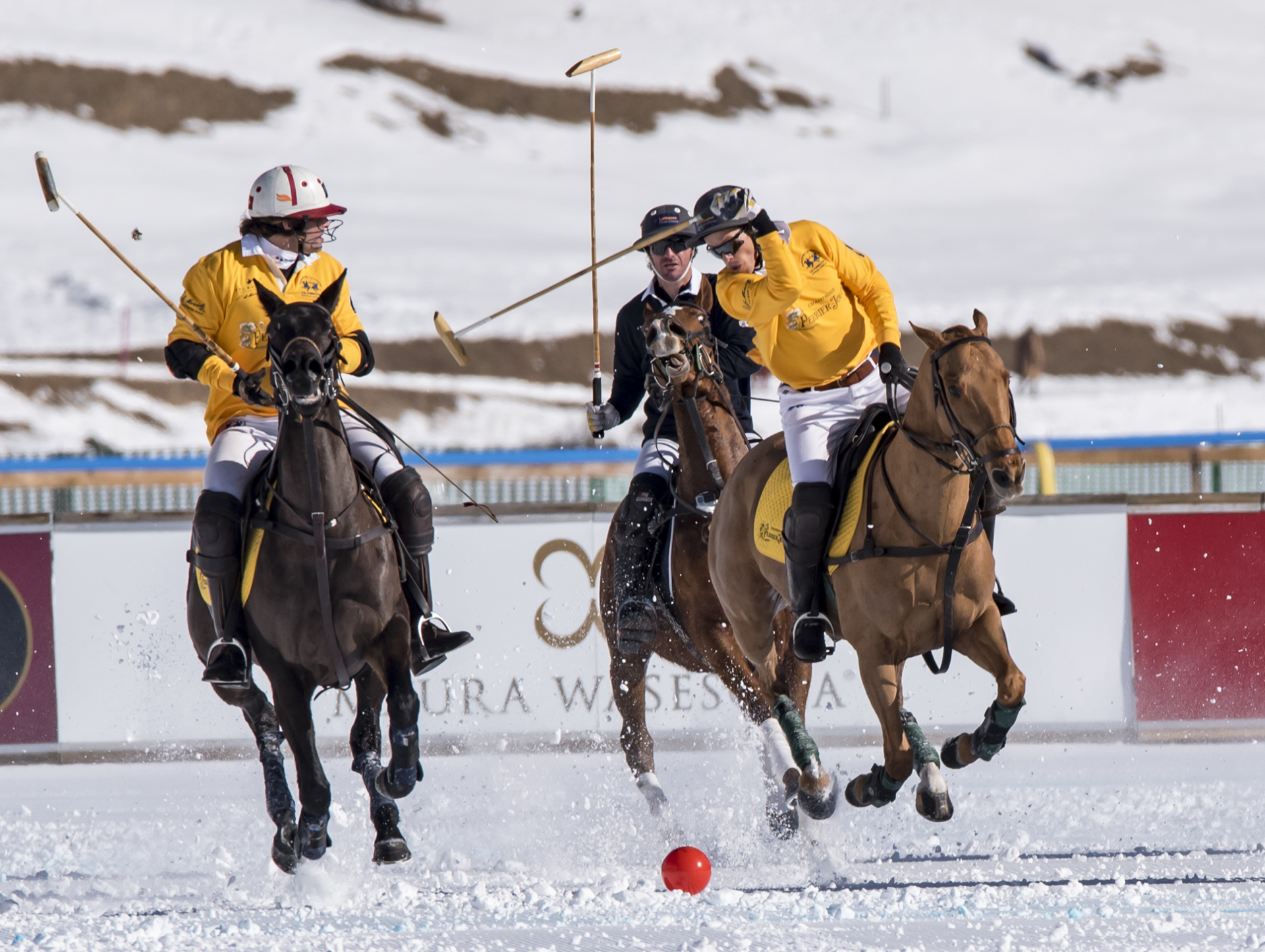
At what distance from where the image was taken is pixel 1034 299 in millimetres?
47000

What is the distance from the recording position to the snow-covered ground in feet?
17.0

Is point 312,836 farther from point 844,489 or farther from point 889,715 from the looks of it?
point 844,489

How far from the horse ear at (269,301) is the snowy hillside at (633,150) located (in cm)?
2481

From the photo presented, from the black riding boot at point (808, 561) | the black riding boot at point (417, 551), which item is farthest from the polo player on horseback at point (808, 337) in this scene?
the black riding boot at point (417, 551)

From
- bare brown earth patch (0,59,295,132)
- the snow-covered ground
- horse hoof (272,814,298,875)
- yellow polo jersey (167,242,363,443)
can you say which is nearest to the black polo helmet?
yellow polo jersey (167,242,363,443)

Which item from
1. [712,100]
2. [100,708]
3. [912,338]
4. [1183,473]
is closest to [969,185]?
[712,100]

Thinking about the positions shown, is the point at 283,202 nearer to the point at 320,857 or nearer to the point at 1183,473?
the point at 320,857

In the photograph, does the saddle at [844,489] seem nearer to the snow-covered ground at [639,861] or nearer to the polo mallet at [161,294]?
the snow-covered ground at [639,861]

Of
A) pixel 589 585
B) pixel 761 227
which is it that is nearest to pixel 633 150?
pixel 589 585

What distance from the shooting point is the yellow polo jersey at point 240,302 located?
6469 mm

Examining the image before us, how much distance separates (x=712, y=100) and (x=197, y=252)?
1246 inches

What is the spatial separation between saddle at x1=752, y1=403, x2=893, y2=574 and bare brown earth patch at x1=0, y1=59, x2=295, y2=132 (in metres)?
65.1

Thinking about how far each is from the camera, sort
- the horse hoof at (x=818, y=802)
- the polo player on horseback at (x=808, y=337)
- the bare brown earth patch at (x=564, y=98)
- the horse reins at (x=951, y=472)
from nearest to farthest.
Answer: the horse reins at (x=951, y=472), the polo player on horseback at (x=808, y=337), the horse hoof at (x=818, y=802), the bare brown earth patch at (x=564, y=98)

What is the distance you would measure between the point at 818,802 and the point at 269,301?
280 centimetres
